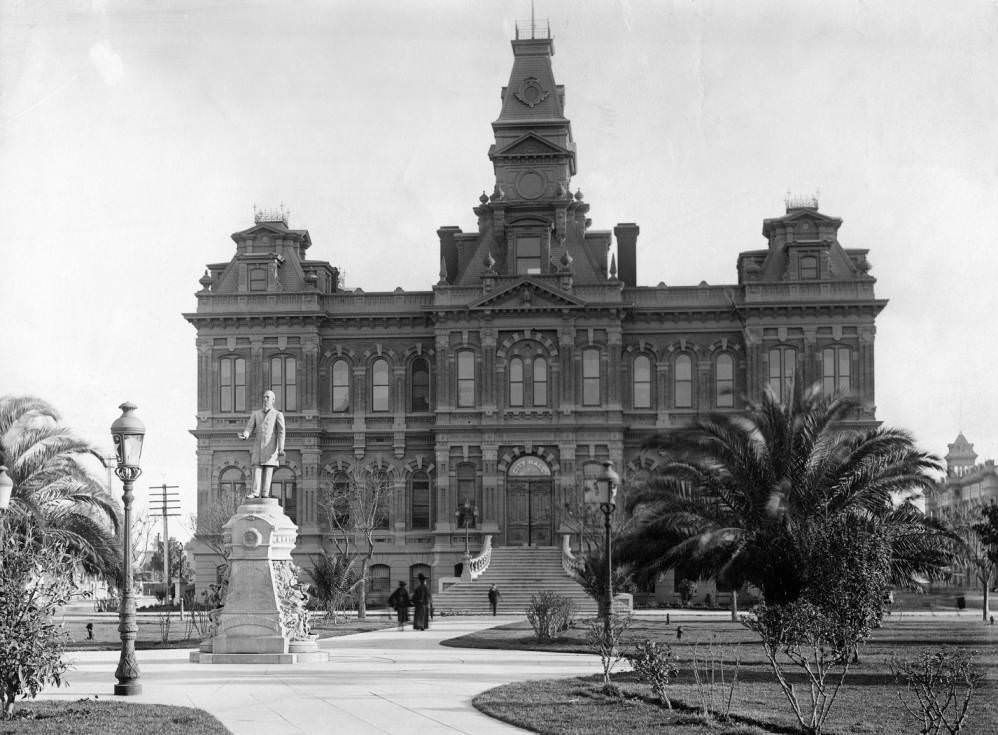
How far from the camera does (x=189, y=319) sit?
64.3 metres

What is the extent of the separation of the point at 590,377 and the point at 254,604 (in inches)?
1449

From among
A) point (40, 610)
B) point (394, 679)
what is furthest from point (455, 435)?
point (40, 610)

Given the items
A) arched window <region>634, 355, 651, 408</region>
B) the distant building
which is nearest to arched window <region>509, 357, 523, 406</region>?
arched window <region>634, 355, 651, 408</region>

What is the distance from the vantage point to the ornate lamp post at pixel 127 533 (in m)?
21.0

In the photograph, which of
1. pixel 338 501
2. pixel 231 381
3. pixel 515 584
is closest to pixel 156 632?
pixel 515 584

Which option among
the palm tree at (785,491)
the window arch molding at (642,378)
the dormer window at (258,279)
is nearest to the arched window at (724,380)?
the window arch molding at (642,378)

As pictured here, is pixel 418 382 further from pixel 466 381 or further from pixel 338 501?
pixel 338 501

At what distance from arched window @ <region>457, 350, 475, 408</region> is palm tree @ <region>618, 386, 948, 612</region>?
95.1 ft

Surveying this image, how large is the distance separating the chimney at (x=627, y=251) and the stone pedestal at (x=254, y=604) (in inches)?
1606

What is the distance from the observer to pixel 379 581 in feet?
207

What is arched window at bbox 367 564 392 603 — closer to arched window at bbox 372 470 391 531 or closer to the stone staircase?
arched window at bbox 372 470 391 531

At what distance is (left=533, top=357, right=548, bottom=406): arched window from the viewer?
62.3 meters

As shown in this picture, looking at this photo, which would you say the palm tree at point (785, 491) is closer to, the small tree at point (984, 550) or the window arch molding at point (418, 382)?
the small tree at point (984, 550)

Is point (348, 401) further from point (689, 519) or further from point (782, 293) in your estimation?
point (689, 519)
